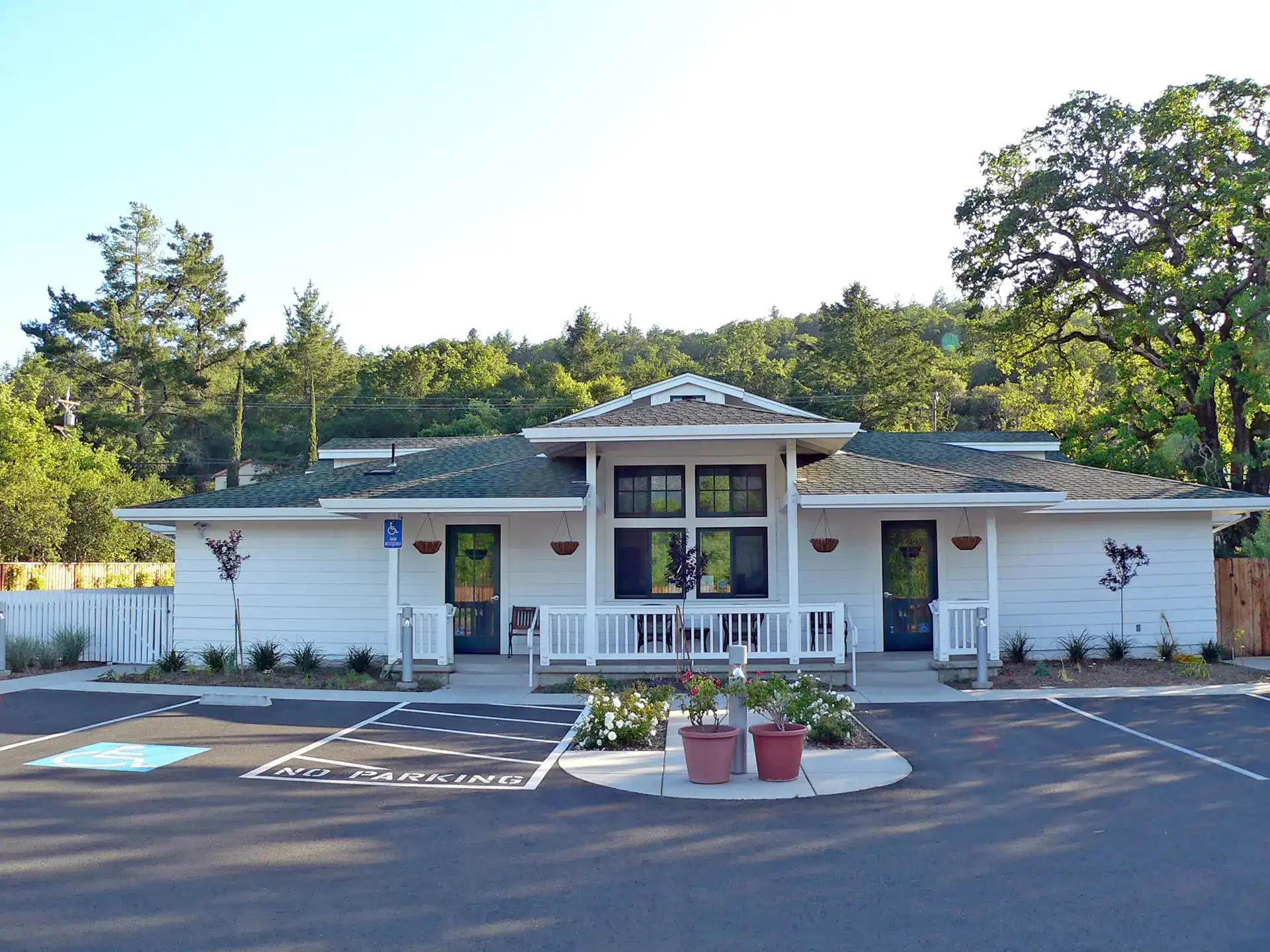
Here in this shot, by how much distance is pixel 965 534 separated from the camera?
1628cm

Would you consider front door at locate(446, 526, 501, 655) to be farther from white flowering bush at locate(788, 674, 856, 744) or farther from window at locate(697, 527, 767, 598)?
white flowering bush at locate(788, 674, 856, 744)

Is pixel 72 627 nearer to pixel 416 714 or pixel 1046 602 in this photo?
pixel 416 714

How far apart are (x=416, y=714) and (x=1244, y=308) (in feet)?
66.8

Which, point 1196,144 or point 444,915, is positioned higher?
A: point 1196,144

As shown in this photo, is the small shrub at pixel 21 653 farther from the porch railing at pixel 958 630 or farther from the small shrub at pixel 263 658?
the porch railing at pixel 958 630

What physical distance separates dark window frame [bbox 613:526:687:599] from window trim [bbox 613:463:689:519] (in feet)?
0.64

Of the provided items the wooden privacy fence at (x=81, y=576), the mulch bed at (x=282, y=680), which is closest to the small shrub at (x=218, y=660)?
the mulch bed at (x=282, y=680)

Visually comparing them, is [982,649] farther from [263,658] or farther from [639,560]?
[263,658]

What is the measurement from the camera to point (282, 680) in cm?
1534

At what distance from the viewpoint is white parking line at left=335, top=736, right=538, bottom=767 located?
995 centimetres

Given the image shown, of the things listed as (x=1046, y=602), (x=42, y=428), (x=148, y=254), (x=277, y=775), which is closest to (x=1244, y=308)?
(x=1046, y=602)

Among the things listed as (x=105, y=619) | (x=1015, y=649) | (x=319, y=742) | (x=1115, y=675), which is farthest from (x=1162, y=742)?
(x=105, y=619)

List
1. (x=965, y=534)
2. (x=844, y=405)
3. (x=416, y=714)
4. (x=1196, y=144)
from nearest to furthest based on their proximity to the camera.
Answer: (x=416, y=714)
(x=965, y=534)
(x=1196, y=144)
(x=844, y=405)

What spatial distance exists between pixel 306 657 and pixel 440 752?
21.1 feet
